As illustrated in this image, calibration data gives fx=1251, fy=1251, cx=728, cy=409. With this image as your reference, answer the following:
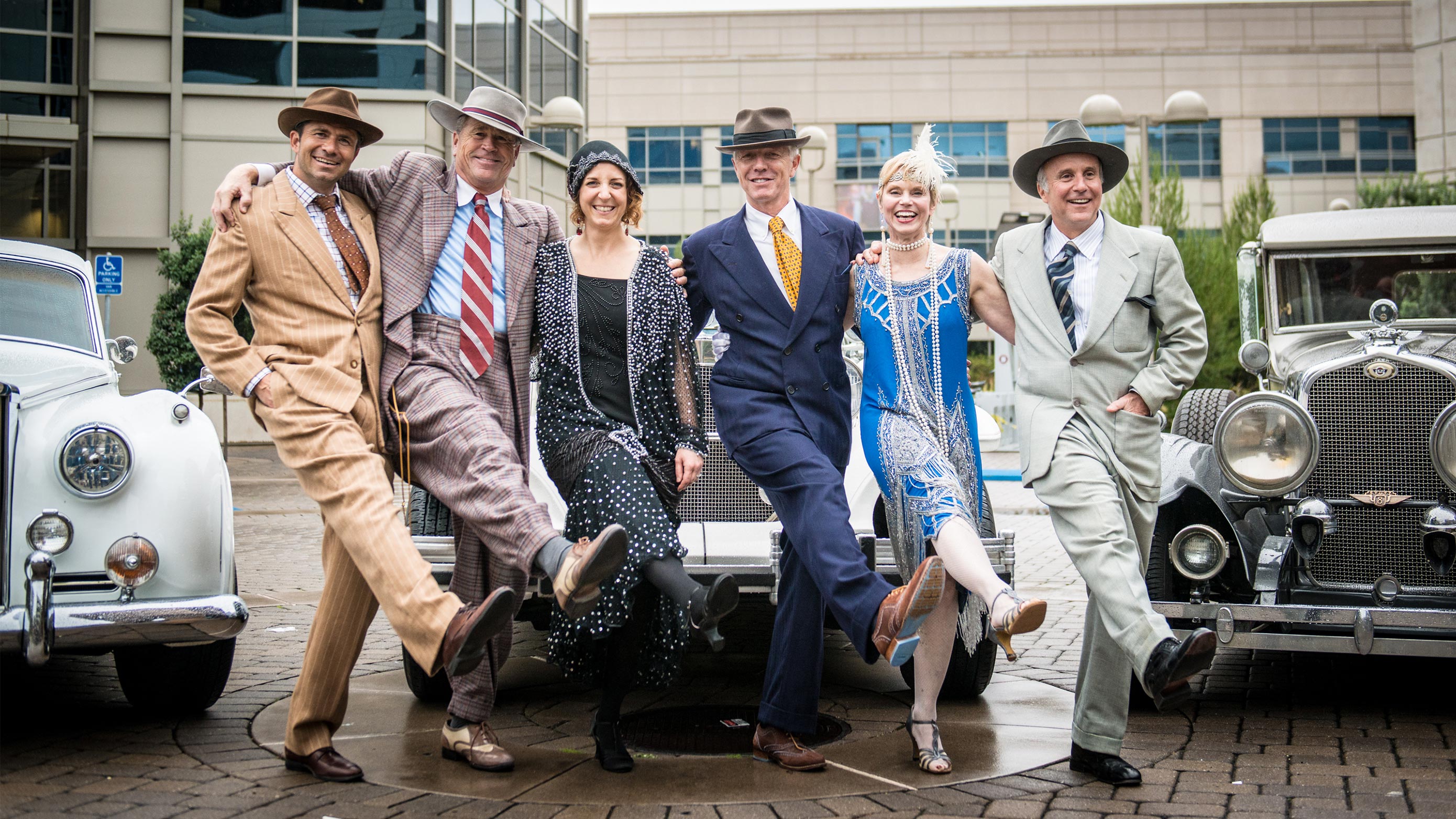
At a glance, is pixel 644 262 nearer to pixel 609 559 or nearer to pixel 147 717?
pixel 609 559

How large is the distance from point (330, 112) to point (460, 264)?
66cm

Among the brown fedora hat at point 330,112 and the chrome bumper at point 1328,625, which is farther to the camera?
the chrome bumper at point 1328,625

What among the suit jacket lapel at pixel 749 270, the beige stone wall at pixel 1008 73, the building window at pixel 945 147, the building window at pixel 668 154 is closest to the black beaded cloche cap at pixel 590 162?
the suit jacket lapel at pixel 749 270

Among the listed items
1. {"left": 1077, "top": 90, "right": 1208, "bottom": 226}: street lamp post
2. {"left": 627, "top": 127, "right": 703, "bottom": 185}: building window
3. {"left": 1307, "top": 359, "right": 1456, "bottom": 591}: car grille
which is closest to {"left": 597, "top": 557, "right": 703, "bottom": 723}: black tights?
{"left": 1307, "top": 359, "right": 1456, "bottom": 591}: car grille

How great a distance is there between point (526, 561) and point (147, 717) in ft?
7.14

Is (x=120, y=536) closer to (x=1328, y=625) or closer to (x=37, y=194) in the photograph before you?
(x=1328, y=625)

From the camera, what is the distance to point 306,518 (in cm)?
1343

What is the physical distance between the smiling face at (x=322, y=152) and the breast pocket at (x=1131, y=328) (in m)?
2.66

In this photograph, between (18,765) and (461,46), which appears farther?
(461,46)

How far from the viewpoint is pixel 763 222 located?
4621 millimetres

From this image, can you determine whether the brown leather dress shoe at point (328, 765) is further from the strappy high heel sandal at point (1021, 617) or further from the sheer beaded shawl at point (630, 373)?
the strappy high heel sandal at point (1021, 617)

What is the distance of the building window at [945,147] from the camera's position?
159 feet

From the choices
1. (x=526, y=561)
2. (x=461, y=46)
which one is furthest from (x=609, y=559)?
(x=461, y=46)

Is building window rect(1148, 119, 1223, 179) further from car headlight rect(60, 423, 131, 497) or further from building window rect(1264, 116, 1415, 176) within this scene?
car headlight rect(60, 423, 131, 497)
